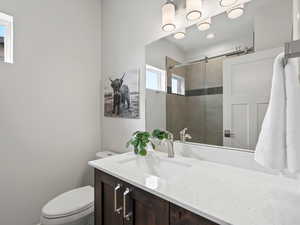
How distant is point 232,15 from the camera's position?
3.42 ft

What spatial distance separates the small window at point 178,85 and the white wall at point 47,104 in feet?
3.57

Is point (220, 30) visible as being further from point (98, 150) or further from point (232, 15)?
point (98, 150)

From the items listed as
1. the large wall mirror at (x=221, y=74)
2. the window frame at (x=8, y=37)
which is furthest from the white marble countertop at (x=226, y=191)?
the window frame at (x=8, y=37)

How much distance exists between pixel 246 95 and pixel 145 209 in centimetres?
87

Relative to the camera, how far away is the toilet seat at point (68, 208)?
3.87ft

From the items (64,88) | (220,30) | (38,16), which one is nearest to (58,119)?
(64,88)

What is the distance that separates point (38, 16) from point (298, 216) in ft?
7.49

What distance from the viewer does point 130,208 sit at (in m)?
0.86

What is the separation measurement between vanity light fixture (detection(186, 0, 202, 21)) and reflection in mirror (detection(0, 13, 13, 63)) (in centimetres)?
155

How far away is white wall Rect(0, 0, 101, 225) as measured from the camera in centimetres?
142

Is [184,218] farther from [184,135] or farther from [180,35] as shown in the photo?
[180,35]

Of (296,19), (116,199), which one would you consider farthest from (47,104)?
(296,19)

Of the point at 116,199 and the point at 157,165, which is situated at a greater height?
the point at 157,165

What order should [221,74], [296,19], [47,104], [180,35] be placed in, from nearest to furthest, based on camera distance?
[296,19] < [221,74] < [180,35] < [47,104]
